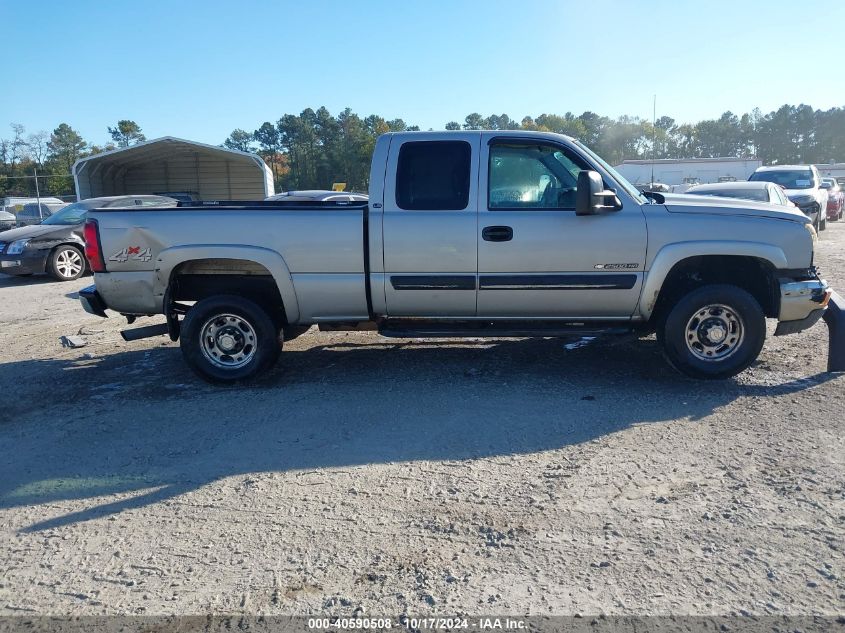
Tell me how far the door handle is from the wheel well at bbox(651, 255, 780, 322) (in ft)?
4.73

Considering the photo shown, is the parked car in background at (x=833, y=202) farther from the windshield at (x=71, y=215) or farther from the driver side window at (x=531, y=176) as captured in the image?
the windshield at (x=71, y=215)

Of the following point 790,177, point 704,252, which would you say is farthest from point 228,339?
point 790,177

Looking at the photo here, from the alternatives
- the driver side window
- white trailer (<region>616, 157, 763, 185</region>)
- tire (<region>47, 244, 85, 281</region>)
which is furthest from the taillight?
white trailer (<region>616, 157, 763, 185</region>)

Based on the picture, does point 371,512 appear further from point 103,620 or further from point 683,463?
point 683,463

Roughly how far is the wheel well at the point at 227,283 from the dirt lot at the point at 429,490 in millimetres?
756

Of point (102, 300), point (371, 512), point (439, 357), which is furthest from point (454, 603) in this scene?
point (102, 300)

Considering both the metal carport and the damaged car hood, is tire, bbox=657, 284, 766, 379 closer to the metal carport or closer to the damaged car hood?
the damaged car hood

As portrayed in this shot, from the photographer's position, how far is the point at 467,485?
3920mm

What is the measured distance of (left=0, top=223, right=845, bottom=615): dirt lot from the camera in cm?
294

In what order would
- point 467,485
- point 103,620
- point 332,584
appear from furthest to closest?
point 467,485, point 332,584, point 103,620

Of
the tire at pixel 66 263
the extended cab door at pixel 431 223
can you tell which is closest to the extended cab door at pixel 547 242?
the extended cab door at pixel 431 223

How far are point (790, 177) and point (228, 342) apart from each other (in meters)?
17.4

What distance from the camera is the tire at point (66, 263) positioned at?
12.7 m

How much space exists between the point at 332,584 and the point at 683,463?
2382 mm
